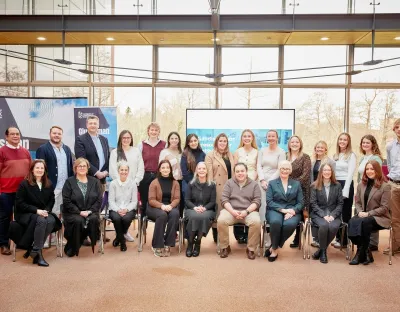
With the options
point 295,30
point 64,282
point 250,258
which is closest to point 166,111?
point 295,30

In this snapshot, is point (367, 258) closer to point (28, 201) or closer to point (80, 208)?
point (80, 208)

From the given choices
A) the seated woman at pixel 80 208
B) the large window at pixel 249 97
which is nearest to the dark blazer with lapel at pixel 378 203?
the seated woman at pixel 80 208

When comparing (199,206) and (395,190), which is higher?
(395,190)

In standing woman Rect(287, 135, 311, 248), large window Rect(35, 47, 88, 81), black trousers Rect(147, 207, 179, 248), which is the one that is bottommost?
black trousers Rect(147, 207, 179, 248)

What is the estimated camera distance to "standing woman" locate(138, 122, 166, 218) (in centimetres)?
564

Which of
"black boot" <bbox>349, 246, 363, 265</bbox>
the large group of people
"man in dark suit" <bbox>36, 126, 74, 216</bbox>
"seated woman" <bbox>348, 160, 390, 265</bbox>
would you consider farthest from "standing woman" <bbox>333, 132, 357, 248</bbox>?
"man in dark suit" <bbox>36, 126, 74, 216</bbox>

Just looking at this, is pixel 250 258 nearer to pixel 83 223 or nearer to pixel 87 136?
pixel 83 223

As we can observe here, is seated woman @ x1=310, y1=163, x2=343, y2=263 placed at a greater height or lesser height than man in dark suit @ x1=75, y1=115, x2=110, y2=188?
lesser

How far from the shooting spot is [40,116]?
7145 millimetres

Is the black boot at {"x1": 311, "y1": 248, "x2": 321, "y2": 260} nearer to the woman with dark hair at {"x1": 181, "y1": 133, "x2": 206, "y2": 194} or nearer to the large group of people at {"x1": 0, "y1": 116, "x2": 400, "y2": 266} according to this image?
the large group of people at {"x1": 0, "y1": 116, "x2": 400, "y2": 266}

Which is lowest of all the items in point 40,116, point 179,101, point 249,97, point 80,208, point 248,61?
point 80,208

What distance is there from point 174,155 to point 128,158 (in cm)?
66

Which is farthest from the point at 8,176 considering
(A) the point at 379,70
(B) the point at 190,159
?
(A) the point at 379,70

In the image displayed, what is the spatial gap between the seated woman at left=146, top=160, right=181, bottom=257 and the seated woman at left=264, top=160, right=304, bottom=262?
1.23 metres
